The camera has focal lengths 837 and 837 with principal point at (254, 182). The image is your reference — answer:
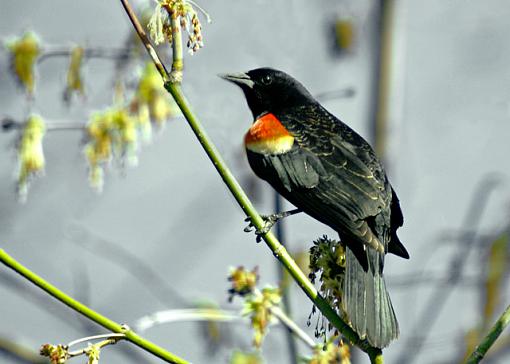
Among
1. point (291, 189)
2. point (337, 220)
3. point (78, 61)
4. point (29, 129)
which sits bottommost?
point (337, 220)

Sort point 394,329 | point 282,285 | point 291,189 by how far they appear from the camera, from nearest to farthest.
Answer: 1. point 394,329
2. point 291,189
3. point 282,285

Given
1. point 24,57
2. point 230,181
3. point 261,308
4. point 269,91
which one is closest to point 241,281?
point 261,308

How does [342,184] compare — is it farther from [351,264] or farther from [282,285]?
[282,285]

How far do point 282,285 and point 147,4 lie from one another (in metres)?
1.28

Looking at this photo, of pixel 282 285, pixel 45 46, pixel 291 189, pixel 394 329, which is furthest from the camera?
pixel 45 46

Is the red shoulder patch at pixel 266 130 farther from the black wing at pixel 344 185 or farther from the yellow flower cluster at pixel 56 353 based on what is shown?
the yellow flower cluster at pixel 56 353

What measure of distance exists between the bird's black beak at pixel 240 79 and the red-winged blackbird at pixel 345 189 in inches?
1.1

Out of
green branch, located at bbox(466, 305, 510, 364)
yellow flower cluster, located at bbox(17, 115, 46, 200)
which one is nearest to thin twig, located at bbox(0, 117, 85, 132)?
yellow flower cluster, located at bbox(17, 115, 46, 200)

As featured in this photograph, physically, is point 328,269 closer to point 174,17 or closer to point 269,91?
point 174,17

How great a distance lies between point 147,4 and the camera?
3.46 metres

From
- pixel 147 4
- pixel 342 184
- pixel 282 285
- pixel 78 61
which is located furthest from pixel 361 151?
pixel 78 61

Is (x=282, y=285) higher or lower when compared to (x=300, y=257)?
lower

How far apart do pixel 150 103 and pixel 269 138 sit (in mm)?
724

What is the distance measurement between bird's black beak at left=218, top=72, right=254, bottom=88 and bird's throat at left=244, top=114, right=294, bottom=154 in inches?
14.0
